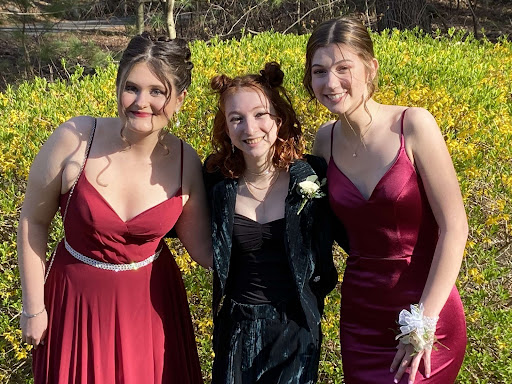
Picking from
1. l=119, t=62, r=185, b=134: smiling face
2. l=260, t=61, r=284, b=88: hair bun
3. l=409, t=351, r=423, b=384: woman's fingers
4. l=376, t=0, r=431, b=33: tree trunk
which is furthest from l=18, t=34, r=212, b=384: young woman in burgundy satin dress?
l=376, t=0, r=431, b=33: tree trunk

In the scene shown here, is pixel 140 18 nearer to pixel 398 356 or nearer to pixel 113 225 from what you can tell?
pixel 113 225

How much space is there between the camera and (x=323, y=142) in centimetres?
266

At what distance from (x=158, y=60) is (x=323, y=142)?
72cm

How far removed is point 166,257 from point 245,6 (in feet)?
32.3

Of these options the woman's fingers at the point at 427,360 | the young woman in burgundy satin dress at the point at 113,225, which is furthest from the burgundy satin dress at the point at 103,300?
the woman's fingers at the point at 427,360

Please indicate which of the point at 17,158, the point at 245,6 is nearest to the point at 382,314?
the point at 17,158

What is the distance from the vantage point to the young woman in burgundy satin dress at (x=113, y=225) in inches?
93.8

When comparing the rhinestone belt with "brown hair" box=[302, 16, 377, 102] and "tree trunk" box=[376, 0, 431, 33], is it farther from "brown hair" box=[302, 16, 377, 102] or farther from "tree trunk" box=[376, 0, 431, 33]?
"tree trunk" box=[376, 0, 431, 33]

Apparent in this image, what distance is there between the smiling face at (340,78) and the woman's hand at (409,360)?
842 mm

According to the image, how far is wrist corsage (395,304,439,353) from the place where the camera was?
2234 millimetres

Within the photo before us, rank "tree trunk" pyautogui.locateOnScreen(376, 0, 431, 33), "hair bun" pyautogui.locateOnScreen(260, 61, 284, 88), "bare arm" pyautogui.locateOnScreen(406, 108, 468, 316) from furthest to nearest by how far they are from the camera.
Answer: "tree trunk" pyautogui.locateOnScreen(376, 0, 431, 33) < "hair bun" pyautogui.locateOnScreen(260, 61, 284, 88) < "bare arm" pyautogui.locateOnScreen(406, 108, 468, 316)

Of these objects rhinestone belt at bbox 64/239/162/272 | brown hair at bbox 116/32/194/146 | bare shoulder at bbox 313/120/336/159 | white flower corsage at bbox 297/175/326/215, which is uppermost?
brown hair at bbox 116/32/194/146

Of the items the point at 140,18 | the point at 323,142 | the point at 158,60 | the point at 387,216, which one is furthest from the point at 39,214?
the point at 140,18

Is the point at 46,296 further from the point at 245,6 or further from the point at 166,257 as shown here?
the point at 245,6
